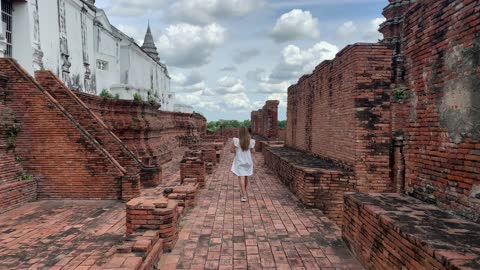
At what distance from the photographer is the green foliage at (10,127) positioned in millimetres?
7050

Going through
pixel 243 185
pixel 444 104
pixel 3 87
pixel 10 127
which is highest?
pixel 3 87

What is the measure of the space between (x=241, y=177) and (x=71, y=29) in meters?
15.9

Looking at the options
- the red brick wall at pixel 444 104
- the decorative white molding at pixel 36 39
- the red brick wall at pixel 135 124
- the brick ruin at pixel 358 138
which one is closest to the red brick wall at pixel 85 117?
the red brick wall at pixel 135 124

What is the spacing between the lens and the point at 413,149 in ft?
14.3

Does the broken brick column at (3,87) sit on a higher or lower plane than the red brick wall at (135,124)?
higher

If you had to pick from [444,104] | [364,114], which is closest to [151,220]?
[444,104]

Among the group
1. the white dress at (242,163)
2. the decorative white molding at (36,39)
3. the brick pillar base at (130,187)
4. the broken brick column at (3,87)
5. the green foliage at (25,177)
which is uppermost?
the decorative white molding at (36,39)

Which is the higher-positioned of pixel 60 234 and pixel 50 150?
pixel 50 150

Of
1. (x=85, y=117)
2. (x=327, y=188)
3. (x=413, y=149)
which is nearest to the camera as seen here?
(x=413, y=149)

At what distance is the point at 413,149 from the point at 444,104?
0.80 metres

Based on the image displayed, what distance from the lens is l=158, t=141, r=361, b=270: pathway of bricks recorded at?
3.76 meters

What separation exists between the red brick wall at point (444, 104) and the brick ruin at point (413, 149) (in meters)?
0.01

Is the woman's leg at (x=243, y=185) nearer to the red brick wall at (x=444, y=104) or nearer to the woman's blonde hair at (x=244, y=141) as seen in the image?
the woman's blonde hair at (x=244, y=141)

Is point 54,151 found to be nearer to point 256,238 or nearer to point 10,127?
point 10,127
